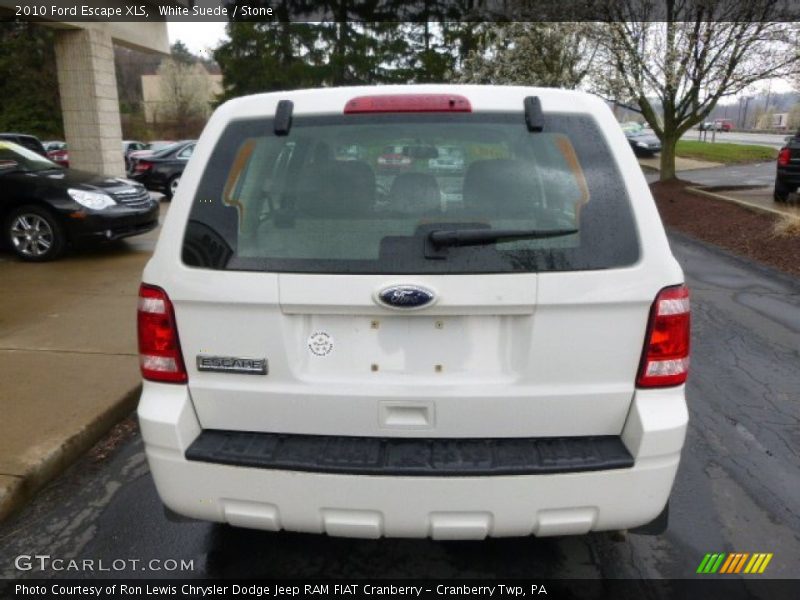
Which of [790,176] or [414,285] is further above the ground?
[414,285]

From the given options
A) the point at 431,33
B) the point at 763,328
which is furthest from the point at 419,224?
the point at 431,33

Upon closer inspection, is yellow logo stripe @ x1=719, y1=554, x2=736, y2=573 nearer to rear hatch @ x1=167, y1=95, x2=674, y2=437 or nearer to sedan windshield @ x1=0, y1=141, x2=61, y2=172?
rear hatch @ x1=167, y1=95, x2=674, y2=437

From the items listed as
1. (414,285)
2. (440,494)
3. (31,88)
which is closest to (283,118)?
(414,285)

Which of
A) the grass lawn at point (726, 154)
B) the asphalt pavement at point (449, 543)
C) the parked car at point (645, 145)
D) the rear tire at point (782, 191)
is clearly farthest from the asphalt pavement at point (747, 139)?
the asphalt pavement at point (449, 543)

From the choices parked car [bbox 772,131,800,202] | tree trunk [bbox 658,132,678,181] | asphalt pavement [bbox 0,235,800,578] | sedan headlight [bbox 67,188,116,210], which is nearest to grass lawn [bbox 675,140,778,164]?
tree trunk [bbox 658,132,678,181]

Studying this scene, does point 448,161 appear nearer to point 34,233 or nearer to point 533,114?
point 533,114

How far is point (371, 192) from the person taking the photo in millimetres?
2217

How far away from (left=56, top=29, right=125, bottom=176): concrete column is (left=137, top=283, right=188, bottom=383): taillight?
12921 millimetres

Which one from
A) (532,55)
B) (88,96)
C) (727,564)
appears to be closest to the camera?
(727,564)

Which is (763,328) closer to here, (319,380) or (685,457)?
(685,457)

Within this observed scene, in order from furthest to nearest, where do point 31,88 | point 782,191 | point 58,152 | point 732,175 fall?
point 31,88
point 58,152
point 732,175
point 782,191

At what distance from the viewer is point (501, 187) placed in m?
2.19

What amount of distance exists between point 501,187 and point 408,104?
42cm

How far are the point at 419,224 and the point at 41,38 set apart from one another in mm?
41221
